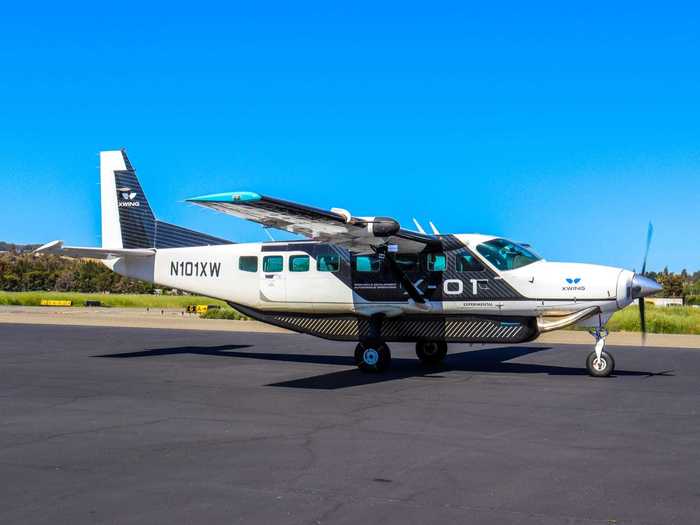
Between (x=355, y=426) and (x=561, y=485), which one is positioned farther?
(x=355, y=426)

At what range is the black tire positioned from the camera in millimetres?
15695

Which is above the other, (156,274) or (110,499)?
(156,274)

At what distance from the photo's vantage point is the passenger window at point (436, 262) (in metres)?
16.9

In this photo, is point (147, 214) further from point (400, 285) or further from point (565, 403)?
point (565, 403)

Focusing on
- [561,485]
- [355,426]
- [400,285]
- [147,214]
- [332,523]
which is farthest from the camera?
[147,214]

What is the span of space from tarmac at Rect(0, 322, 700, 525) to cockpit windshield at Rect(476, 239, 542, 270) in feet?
8.06

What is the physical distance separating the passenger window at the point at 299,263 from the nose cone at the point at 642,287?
752 cm

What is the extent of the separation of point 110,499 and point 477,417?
19.2 ft

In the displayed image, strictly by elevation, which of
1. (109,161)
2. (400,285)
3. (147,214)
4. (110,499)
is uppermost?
(109,161)

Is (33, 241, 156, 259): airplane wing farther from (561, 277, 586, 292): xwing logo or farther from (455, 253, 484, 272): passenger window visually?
(561, 277, 586, 292): xwing logo

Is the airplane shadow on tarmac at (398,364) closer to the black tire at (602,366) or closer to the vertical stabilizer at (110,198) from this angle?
the black tire at (602,366)

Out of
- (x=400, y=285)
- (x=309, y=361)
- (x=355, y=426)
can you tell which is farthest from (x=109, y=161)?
(x=355, y=426)

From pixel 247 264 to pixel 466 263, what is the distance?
578cm

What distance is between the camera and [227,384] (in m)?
14.4
